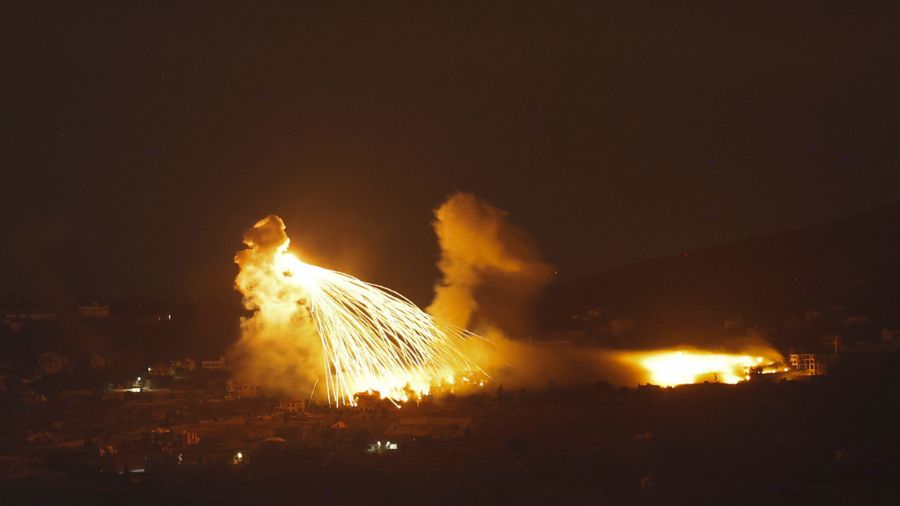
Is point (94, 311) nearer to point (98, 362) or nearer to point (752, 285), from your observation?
point (98, 362)

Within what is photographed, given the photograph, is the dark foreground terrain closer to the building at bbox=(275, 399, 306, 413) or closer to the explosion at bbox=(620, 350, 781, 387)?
the building at bbox=(275, 399, 306, 413)

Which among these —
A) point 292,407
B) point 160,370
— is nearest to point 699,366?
point 292,407

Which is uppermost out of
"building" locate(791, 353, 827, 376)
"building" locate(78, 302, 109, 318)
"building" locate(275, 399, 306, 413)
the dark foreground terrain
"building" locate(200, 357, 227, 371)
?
"building" locate(78, 302, 109, 318)

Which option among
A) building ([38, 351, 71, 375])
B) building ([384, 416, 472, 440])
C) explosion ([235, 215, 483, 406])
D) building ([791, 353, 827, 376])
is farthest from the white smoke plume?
building ([791, 353, 827, 376])

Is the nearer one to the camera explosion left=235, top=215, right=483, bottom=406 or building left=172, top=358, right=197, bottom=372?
explosion left=235, top=215, right=483, bottom=406

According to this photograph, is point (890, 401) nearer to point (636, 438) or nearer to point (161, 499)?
point (636, 438)

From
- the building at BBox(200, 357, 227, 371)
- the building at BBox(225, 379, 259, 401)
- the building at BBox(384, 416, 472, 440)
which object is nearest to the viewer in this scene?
the building at BBox(384, 416, 472, 440)
